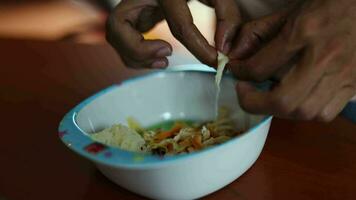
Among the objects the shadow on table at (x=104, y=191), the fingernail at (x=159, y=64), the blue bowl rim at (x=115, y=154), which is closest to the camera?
the blue bowl rim at (x=115, y=154)

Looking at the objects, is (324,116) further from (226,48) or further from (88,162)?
(88,162)

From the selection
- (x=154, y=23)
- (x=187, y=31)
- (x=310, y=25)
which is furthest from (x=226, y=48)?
(x=154, y=23)

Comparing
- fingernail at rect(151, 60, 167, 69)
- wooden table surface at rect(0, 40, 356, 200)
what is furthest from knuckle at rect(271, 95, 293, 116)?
fingernail at rect(151, 60, 167, 69)

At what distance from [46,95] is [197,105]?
1.08 ft

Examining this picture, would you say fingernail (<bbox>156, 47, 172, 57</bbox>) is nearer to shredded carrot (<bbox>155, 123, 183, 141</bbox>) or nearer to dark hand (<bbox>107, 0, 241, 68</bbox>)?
dark hand (<bbox>107, 0, 241, 68</bbox>)

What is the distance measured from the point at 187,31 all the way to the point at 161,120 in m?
0.16

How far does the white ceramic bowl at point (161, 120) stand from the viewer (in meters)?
0.54

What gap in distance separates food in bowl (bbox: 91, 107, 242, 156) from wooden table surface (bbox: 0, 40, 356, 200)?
0.06 metres

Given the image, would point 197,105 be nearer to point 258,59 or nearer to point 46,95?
point 258,59

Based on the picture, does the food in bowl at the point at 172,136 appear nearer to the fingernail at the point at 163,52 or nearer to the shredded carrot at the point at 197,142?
the shredded carrot at the point at 197,142

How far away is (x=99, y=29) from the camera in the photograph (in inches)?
83.9

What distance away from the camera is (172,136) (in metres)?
0.72

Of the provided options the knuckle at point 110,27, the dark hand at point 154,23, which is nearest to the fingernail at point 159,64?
the dark hand at point 154,23

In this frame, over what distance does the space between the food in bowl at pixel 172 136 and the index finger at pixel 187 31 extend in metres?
0.10
